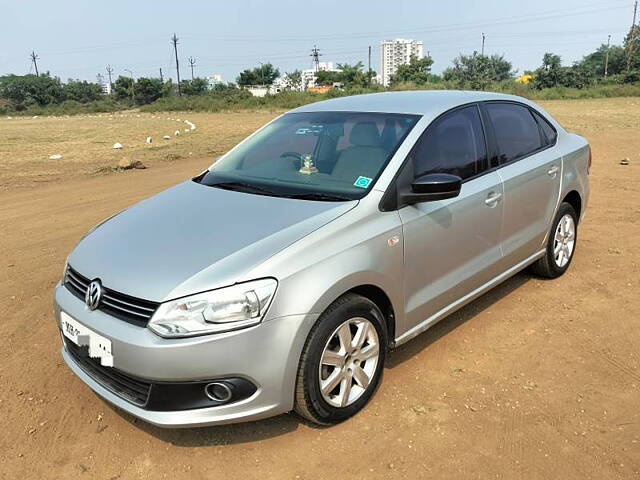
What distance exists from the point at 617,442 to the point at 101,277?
2699 millimetres

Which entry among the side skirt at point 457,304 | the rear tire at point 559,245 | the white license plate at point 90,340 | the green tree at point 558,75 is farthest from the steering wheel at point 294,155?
the green tree at point 558,75

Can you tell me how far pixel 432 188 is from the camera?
10.0 feet

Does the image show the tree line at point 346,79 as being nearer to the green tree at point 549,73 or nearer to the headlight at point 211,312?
the green tree at point 549,73

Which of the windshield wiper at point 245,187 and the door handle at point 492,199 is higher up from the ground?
the windshield wiper at point 245,187

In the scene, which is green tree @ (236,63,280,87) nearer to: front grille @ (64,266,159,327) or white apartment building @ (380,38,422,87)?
white apartment building @ (380,38,422,87)

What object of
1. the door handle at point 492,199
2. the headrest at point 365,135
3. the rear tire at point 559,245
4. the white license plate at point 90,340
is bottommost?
the rear tire at point 559,245

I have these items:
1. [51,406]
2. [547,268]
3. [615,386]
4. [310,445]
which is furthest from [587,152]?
[51,406]

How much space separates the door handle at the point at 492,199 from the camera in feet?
12.2

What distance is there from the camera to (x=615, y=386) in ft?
10.7

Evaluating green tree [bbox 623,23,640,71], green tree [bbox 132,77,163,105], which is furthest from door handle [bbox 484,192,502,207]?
green tree [bbox 132,77,163,105]

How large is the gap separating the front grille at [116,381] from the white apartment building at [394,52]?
14998cm

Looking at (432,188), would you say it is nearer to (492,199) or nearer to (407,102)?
(492,199)

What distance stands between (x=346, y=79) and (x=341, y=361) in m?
74.3

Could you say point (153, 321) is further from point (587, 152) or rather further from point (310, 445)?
point (587, 152)
